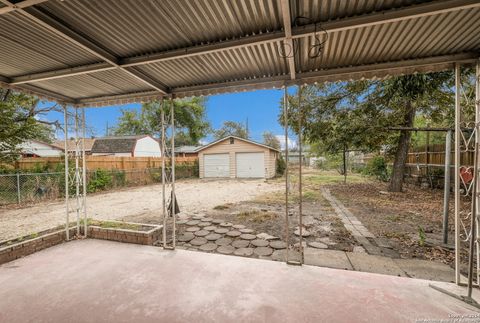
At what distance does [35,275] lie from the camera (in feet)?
9.18

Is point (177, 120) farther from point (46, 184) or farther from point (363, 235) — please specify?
point (363, 235)

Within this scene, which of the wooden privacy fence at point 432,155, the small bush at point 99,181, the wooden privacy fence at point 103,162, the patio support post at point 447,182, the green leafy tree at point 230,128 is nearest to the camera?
the patio support post at point 447,182

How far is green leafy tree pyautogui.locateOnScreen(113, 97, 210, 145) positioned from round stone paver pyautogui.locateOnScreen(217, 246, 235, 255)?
20974 millimetres

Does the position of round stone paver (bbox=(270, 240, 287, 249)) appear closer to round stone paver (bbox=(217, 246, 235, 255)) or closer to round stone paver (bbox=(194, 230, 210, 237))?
round stone paver (bbox=(217, 246, 235, 255))

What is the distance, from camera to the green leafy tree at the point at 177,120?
77.4 ft

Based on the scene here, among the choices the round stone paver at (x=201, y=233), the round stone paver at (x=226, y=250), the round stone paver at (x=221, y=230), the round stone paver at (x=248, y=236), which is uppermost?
the round stone paver at (x=201, y=233)

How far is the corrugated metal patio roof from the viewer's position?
5.88ft

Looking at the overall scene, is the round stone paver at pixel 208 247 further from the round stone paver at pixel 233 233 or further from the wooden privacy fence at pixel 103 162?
the wooden privacy fence at pixel 103 162

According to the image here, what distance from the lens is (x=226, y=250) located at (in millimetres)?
3623

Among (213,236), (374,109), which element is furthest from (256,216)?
(374,109)

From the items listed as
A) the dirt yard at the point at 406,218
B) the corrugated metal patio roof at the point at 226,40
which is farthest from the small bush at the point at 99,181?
the dirt yard at the point at 406,218

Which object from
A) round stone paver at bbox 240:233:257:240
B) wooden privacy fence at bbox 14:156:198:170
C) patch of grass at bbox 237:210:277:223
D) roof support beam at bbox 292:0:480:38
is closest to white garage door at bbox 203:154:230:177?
wooden privacy fence at bbox 14:156:198:170

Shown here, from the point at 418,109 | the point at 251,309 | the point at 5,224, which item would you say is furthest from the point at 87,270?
the point at 418,109

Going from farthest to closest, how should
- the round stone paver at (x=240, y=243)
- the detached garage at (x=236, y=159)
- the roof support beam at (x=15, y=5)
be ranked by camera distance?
the detached garage at (x=236, y=159) < the round stone paver at (x=240, y=243) < the roof support beam at (x=15, y=5)
